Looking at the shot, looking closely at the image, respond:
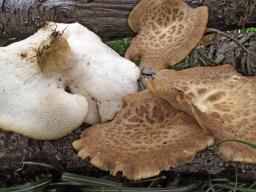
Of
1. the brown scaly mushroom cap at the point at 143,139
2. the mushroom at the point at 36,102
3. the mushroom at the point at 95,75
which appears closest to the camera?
the brown scaly mushroom cap at the point at 143,139

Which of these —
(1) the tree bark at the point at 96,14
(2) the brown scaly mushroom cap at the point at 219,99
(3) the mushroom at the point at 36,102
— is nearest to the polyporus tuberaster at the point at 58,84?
(3) the mushroom at the point at 36,102

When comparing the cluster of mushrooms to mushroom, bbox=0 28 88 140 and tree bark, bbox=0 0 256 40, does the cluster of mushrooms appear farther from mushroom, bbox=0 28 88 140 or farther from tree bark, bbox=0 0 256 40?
tree bark, bbox=0 0 256 40

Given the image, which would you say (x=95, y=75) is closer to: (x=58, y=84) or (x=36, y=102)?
(x=58, y=84)

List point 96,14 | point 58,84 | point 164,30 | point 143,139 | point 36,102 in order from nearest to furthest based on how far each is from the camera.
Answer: point 143,139 < point 36,102 < point 58,84 < point 164,30 < point 96,14

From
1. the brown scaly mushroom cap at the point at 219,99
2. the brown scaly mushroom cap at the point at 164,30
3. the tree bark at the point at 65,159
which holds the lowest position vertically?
the tree bark at the point at 65,159

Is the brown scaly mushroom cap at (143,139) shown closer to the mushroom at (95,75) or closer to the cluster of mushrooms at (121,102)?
the cluster of mushrooms at (121,102)

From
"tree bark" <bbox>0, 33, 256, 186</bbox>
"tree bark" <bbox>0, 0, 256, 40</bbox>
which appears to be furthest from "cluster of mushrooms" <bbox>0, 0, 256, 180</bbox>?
"tree bark" <bbox>0, 0, 256, 40</bbox>

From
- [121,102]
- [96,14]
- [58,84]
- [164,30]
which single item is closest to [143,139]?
[121,102]
